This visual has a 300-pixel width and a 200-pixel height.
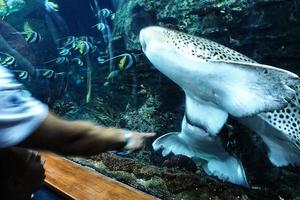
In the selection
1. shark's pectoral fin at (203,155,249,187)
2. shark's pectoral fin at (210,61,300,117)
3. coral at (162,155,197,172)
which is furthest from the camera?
coral at (162,155,197,172)

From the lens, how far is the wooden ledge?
2504 mm

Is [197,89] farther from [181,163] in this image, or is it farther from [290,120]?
[181,163]

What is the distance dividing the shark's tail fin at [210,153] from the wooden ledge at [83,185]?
0.44m

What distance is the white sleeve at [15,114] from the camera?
0.83 meters

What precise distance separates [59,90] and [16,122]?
3.51 m

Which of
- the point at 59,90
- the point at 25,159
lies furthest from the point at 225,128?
the point at 59,90

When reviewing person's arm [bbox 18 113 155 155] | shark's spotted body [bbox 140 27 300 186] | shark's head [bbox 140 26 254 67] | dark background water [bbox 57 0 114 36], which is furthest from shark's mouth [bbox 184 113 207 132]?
person's arm [bbox 18 113 155 155]

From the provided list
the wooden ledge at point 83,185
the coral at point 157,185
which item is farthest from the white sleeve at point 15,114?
the coral at point 157,185

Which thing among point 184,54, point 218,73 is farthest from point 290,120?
point 184,54

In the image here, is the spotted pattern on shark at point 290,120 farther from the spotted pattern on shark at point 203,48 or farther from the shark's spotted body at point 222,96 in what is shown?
the spotted pattern on shark at point 203,48

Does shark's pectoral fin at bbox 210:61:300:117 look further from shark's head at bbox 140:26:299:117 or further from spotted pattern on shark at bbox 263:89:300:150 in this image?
spotted pattern on shark at bbox 263:89:300:150

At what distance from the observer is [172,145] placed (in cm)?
282

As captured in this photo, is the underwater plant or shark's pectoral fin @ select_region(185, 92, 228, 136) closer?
shark's pectoral fin @ select_region(185, 92, 228, 136)

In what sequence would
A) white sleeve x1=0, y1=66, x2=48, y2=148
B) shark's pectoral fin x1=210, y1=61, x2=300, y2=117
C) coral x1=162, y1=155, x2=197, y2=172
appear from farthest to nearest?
coral x1=162, y1=155, x2=197, y2=172
shark's pectoral fin x1=210, y1=61, x2=300, y2=117
white sleeve x1=0, y1=66, x2=48, y2=148
